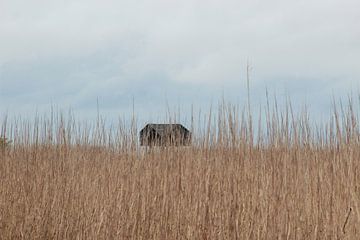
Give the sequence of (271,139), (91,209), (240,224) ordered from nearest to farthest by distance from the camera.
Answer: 1. (240,224)
2. (271,139)
3. (91,209)

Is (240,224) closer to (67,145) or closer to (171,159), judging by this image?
(171,159)

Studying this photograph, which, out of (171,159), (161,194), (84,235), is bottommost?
(84,235)

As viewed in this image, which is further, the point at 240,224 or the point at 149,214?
the point at 149,214

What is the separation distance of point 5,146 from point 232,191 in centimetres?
343

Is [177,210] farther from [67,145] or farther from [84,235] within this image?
[67,145]

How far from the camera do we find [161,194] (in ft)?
13.1

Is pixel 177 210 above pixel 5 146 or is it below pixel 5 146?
below

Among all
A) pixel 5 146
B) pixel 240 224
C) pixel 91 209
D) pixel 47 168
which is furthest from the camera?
pixel 5 146

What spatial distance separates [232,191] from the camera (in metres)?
3.61

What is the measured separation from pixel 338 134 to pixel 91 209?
6.33 feet

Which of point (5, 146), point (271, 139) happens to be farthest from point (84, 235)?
point (5, 146)

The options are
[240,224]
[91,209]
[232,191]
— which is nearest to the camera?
[240,224]

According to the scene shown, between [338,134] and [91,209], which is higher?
[338,134]

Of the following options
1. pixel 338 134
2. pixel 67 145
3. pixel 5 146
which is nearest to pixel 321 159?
pixel 338 134
